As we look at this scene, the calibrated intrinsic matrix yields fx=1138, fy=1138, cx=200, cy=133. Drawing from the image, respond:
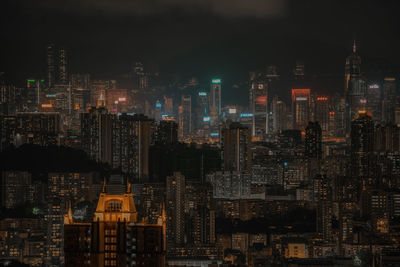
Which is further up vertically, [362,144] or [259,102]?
[259,102]

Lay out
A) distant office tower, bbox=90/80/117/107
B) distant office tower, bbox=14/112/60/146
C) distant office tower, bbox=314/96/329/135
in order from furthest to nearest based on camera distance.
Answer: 1. distant office tower, bbox=314/96/329/135
2. distant office tower, bbox=90/80/117/107
3. distant office tower, bbox=14/112/60/146

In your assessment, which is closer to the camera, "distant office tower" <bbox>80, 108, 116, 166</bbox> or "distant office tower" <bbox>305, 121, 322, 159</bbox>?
"distant office tower" <bbox>80, 108, 116, 166</bbox>

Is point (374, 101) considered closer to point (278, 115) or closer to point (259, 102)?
point (278, 115)

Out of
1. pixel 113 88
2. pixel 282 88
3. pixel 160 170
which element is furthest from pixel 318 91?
pixel 160 170

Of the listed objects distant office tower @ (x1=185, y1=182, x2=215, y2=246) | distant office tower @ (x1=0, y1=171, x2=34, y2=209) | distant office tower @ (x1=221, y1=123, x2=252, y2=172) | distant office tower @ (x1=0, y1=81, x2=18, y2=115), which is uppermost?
distant office tower @ (x1=0, y1=81, x2=18, y2=115)

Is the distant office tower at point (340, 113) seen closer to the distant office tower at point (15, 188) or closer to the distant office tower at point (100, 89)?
the distant office tower at point (100, 89)

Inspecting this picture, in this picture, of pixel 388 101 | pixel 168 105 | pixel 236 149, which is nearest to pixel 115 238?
pixel 236 149

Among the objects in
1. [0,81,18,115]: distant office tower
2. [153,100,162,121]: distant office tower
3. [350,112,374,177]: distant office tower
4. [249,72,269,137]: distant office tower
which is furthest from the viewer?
[249,72,269,137]: distant office tower

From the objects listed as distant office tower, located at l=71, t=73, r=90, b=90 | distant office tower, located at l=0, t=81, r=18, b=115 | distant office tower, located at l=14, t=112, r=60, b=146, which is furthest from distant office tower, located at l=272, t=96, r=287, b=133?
distant office tower, located at l=0, t=81, r=18, b=115

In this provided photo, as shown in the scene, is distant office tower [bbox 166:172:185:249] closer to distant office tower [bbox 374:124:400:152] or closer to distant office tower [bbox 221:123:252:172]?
distant office tower [bbox 221:123:252:172]
